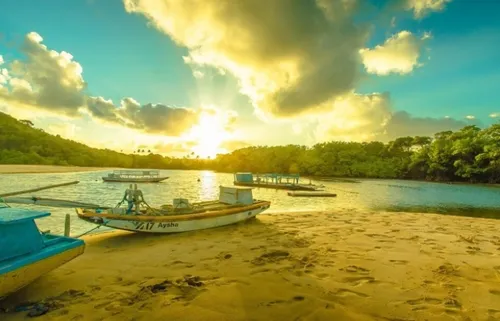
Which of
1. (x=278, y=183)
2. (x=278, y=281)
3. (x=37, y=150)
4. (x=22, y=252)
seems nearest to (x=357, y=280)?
(x=278, y=281)

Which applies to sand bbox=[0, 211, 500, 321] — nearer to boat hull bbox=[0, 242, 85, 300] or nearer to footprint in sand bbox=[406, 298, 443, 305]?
footprint in sand bbox=[406, 298, 443, 305]

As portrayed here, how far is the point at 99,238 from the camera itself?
10.1 m

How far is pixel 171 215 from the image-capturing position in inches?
409

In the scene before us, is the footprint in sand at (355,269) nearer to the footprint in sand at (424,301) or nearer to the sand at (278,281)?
the sand at (278,281)

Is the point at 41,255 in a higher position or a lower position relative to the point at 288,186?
higher

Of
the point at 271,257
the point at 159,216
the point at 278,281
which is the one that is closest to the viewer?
the point at 278,281

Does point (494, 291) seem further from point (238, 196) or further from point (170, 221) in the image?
point (238, 196)

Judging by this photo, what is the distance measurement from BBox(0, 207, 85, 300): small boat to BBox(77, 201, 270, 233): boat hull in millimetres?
4070

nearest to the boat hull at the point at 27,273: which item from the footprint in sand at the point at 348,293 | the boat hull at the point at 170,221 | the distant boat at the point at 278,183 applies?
the boat hull at the point at 170,221

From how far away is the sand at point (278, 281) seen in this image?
414cm

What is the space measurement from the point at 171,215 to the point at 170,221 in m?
0.32

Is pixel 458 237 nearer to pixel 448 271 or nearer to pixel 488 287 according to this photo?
pixel 448 271

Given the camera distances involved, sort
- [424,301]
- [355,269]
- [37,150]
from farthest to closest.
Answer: [37,150], [355,269], [424,301]

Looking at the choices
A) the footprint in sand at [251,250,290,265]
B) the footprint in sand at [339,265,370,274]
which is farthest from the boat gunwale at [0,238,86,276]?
the footprint in sand at [339,265,370,274]
